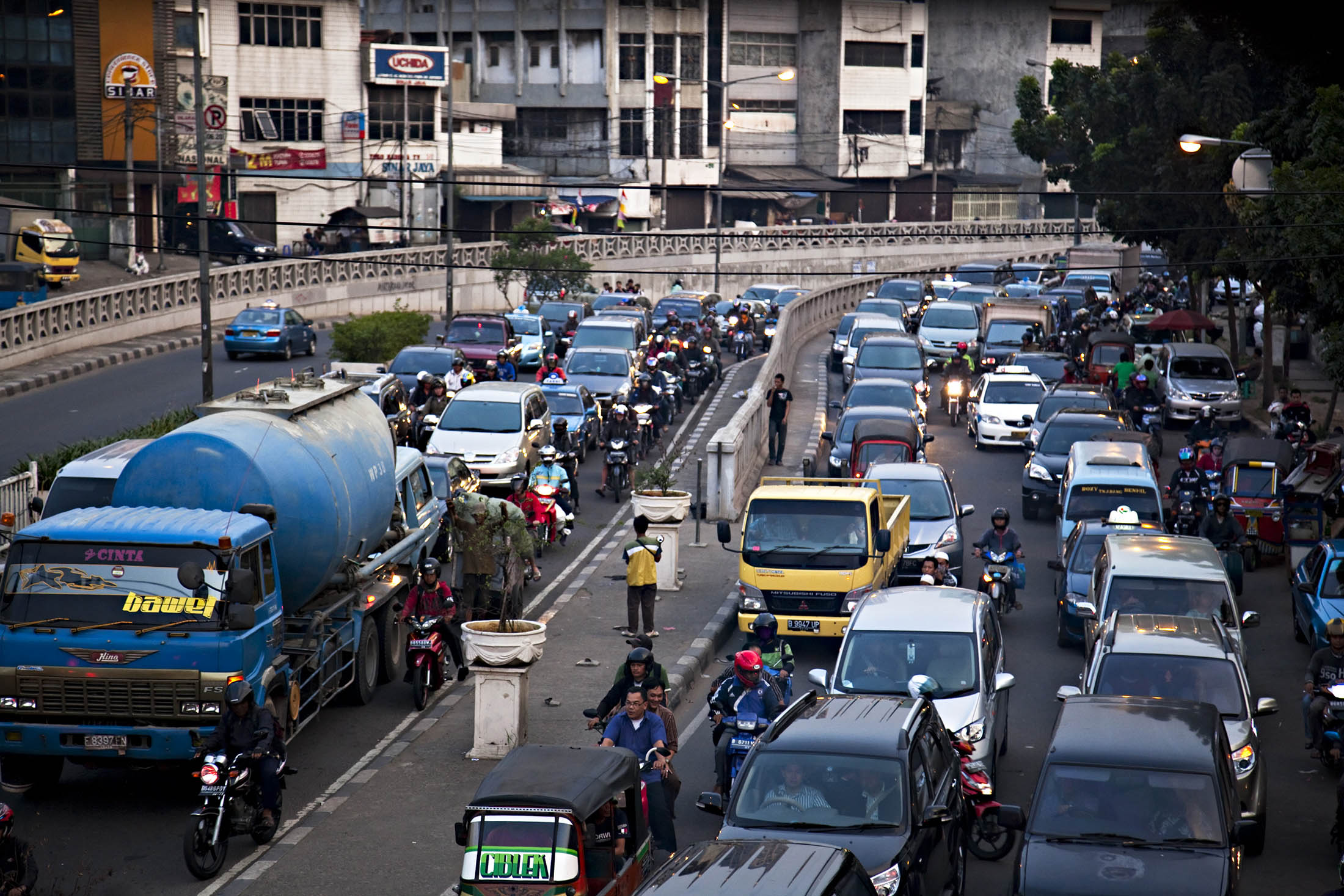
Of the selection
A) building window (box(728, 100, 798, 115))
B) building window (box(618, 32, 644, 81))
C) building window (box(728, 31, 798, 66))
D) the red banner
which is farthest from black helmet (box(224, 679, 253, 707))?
building window (box(728, 31, 798, 66))

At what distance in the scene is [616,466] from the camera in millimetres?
28188

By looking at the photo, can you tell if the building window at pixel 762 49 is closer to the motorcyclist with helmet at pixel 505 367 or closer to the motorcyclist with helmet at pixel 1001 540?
the motorcyclist with helmet at pixel 505 367

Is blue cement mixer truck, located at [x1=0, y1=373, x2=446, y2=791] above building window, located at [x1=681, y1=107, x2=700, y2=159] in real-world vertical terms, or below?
below

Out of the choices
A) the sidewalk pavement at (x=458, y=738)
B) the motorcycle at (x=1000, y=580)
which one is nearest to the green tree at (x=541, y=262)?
the sidewalk pavement at (x=458, y=738)

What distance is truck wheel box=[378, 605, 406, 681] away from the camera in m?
17.4

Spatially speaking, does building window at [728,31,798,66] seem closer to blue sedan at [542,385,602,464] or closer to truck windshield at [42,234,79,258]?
truck windshield at [42,234,79,258]

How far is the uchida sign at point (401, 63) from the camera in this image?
76750 mm

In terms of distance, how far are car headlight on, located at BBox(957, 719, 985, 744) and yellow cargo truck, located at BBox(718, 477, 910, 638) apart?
189 inches

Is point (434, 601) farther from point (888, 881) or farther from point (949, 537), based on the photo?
point (949, 537)

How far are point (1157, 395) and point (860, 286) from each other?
3061 cm

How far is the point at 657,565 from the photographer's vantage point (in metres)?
22.4

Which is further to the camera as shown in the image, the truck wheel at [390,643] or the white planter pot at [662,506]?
the white planter pot at [662,506]

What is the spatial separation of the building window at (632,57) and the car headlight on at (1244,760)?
8657cm

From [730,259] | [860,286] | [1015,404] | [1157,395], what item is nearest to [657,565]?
[1015,404]
